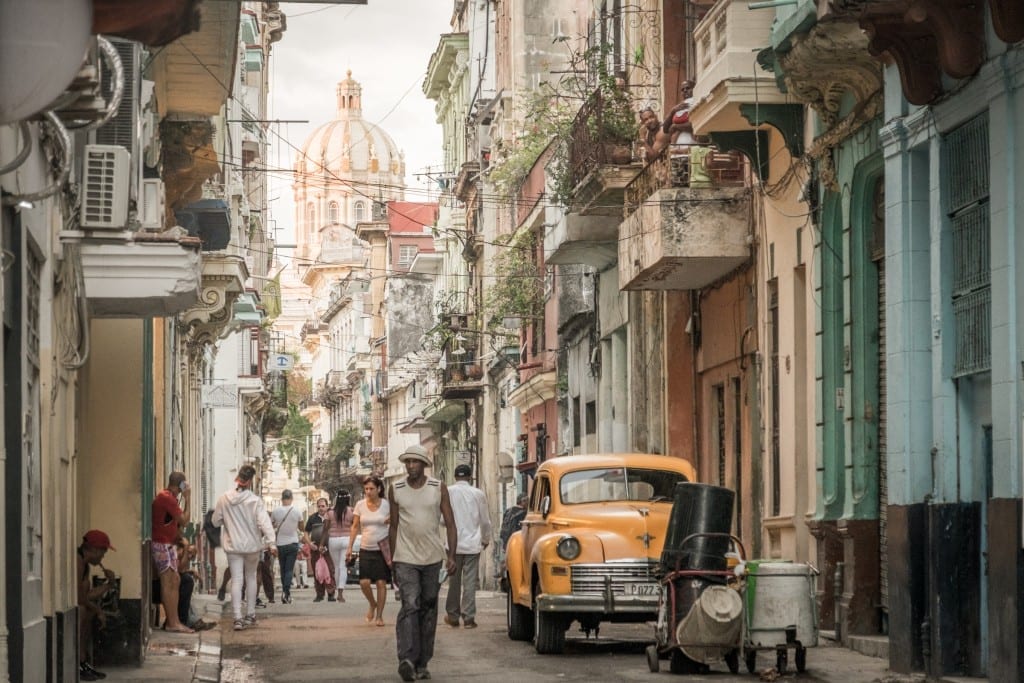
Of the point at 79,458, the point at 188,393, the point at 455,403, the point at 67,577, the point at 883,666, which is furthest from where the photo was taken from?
the point at 455,403

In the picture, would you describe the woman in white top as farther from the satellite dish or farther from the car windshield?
the satellite dish

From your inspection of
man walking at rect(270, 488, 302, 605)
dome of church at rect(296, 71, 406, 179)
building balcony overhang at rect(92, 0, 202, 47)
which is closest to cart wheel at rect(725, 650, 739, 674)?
building balcony overhang at rect(92, 0, 202, 47)

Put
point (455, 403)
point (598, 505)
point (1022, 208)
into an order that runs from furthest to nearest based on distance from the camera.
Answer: point (455, 403) < point (598, 505) < point (1022, 208)

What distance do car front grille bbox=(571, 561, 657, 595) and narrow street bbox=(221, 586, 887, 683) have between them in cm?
59

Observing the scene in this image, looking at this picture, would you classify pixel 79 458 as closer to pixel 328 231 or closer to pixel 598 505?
pixel 598 505

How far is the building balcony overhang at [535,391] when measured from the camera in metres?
42.2

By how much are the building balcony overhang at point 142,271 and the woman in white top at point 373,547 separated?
7.98 metres

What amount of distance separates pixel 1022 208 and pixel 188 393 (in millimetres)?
26749

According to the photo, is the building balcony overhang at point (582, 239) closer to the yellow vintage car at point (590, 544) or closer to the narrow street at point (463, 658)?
the narrow street at point (463, 658)

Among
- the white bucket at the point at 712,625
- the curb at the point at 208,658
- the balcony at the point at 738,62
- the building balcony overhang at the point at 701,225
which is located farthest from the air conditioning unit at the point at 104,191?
the building balcony overhang at the point at 701,225

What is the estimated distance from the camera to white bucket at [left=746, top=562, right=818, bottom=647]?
14875 mm

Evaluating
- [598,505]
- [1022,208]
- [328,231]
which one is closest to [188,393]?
[598,505]

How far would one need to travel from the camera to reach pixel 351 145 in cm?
18025

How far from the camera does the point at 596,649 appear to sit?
18.6m
